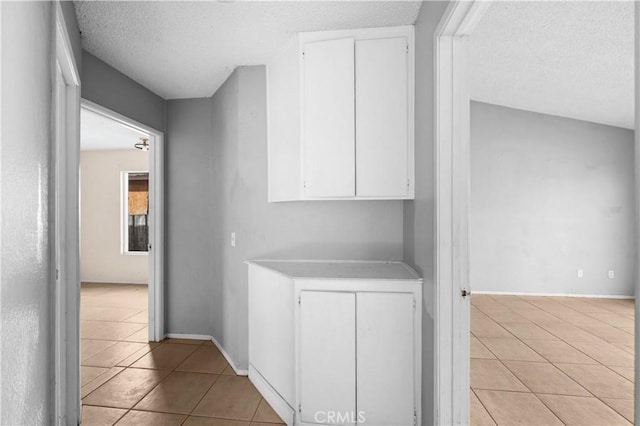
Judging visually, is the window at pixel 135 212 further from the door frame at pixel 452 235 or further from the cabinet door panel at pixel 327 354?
the door frame at pixel 452 235

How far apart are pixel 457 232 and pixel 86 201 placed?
695cm

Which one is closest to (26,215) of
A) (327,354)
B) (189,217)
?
(327,354)

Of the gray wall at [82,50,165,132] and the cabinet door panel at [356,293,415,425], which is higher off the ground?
the gray wall at [82,50,165,132]

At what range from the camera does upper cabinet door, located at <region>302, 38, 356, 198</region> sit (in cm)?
229

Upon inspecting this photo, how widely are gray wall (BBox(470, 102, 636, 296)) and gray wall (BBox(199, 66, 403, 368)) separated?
11.9 feet

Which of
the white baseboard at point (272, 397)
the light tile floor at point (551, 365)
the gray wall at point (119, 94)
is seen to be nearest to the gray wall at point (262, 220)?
the white baseboard at point (272, 397)

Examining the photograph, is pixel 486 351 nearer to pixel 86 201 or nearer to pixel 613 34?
pixel 613 34

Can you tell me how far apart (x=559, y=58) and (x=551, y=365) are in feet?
9.70

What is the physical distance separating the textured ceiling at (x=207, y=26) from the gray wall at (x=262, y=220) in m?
0.33

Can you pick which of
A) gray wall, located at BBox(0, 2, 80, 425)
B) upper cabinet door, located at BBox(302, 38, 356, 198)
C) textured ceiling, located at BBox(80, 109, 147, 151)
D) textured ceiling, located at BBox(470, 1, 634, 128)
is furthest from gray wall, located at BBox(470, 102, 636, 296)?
gray wall, located at BBox(0, 2, 80, 425)

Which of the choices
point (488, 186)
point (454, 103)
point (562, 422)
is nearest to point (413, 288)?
point (454, 103)

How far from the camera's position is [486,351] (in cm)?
325

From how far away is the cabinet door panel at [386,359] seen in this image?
1.94 metres

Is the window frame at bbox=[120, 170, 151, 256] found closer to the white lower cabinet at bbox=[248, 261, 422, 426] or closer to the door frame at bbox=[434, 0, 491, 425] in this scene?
the white lower cabinet at bbox=[248, 261, 422, 426]
